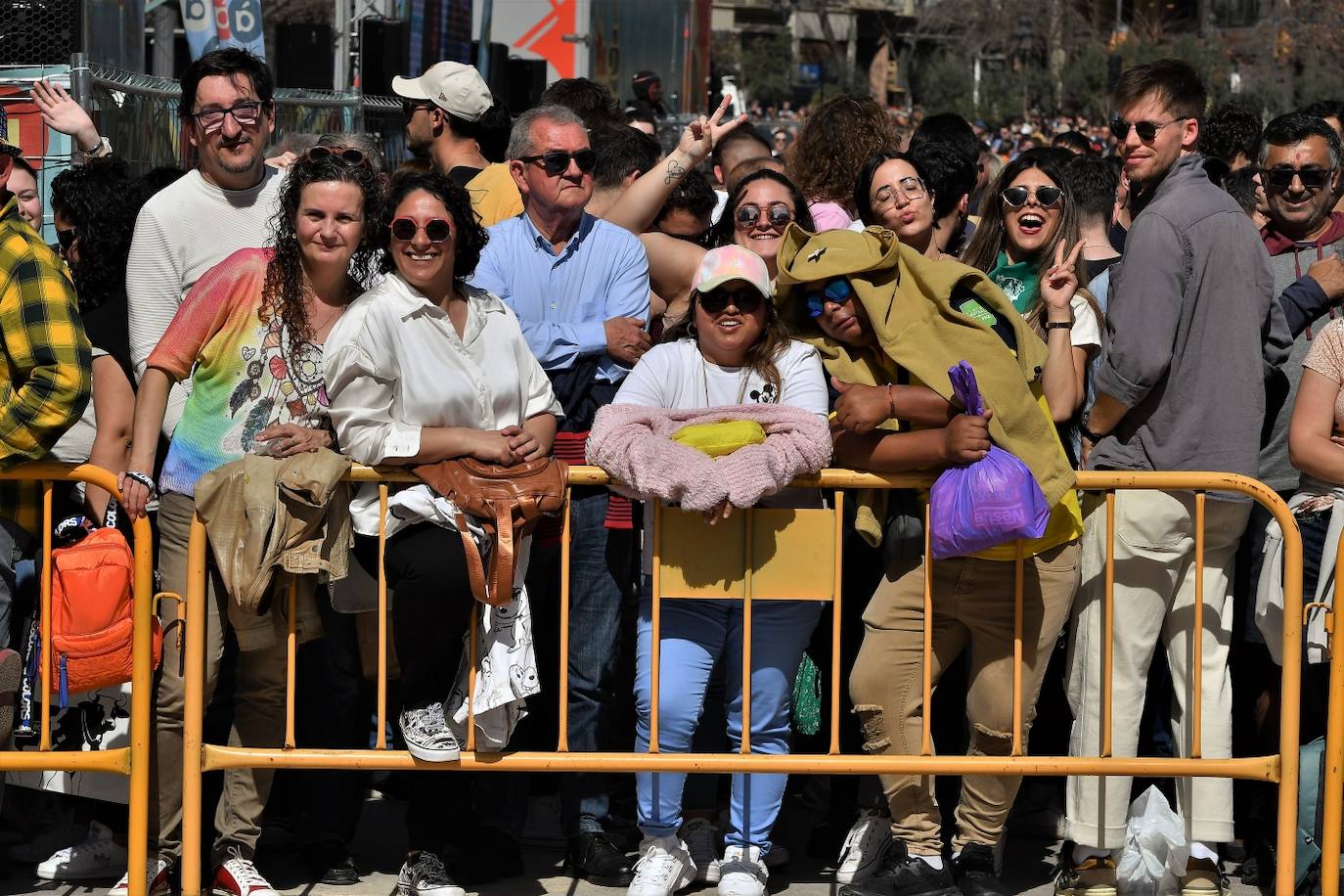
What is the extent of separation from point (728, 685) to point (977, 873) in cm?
101

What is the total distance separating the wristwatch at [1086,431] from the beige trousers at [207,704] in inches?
109

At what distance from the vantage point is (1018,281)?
19.2ft

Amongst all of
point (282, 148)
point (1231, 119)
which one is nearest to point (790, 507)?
point (282, 148)

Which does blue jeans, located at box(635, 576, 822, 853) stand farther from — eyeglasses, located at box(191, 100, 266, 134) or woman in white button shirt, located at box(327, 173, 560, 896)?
eyeglasses, located at box(191, 100, 266, 134)

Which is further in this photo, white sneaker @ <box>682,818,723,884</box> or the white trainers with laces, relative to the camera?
white sneaker @ <box>682,818,723,884</box>

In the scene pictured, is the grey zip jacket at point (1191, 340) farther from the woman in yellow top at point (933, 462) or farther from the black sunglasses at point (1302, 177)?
the black sunglasses at point (1302, 177)

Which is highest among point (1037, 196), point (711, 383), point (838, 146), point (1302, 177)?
point (838, 146)

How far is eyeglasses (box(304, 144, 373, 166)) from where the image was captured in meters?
5.40

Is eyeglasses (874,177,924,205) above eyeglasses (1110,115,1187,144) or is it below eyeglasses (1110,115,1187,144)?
below

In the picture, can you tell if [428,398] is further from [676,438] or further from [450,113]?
[450,113]

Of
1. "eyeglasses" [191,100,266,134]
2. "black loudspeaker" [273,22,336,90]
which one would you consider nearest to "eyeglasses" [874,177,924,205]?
"eyeglasses" [191,100,266,134]

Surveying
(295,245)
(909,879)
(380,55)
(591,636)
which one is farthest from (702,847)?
(380,55)

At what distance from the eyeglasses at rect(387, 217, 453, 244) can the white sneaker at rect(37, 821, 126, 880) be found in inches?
89.9

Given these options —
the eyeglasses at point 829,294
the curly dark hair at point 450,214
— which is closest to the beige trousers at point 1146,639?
the eyeglasses at point 829,294
